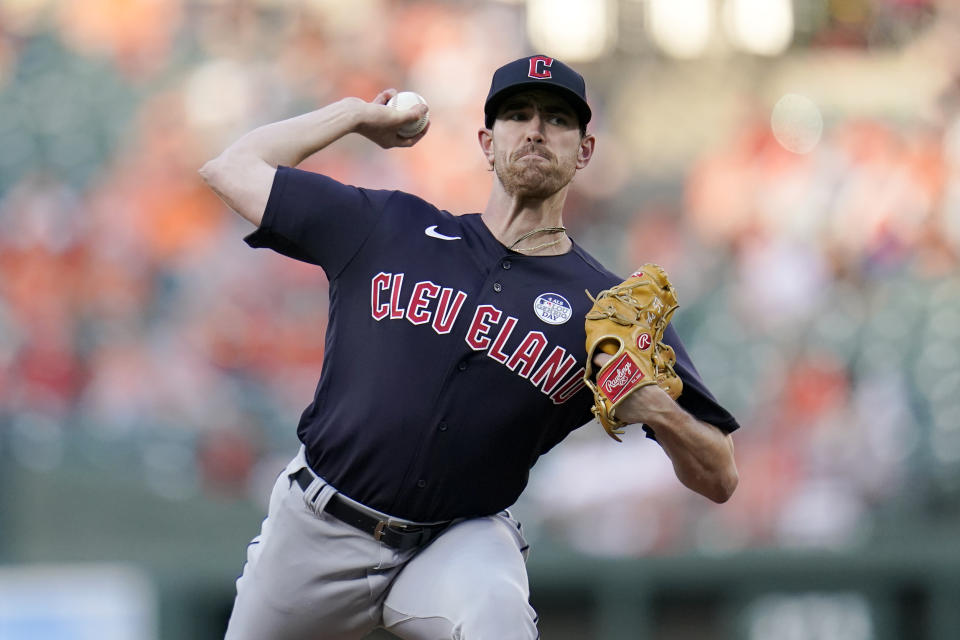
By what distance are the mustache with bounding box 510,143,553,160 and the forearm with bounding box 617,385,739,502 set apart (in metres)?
0.59

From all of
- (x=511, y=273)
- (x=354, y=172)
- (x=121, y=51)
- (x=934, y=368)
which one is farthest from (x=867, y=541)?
(x=121, y=51)

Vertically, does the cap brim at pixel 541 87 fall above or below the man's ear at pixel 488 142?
above

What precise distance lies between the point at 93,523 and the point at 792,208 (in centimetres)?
455

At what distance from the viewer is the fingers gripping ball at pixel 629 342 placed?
2488 millimetres

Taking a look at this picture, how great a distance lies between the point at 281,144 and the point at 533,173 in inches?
22.0

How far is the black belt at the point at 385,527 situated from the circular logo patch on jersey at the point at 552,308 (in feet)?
1.64

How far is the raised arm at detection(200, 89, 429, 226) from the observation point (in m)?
2.75

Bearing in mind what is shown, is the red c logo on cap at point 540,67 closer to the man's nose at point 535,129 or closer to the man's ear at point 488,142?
the man's nose at point 535,129

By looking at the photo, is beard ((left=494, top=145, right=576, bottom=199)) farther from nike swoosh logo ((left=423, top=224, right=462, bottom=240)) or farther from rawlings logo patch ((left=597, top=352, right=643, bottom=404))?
rawlings logo patch ((left=597, top=352, right=643, bottom=404))

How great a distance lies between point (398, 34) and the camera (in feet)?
28.9

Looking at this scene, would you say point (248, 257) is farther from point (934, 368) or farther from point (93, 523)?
point (934, 368)

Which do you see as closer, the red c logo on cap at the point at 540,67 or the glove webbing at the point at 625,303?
the glove webbing at the point at 625,303

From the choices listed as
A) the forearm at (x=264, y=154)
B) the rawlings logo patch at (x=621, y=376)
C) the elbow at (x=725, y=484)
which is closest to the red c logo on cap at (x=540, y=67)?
the forearm at (x=264, y=154)

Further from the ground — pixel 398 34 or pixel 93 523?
pixel 398 34
